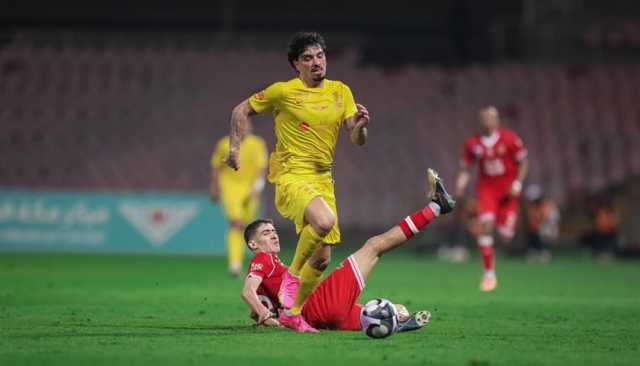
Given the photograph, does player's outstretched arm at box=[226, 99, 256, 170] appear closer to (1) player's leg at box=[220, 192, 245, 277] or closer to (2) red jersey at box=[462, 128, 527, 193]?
(2) red jersey at box=[462, 128, 527, 193]

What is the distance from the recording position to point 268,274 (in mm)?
9500

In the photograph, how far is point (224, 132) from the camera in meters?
28.4

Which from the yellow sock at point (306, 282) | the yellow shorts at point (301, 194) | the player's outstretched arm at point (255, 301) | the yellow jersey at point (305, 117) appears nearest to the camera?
the player's outstretched arm at point (255, 301)

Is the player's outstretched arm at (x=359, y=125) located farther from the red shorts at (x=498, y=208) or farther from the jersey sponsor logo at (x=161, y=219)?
the jersey sponsor logo at (x=161, y=219)

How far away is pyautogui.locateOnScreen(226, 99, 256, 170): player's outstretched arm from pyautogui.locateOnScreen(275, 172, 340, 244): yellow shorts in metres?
0.44

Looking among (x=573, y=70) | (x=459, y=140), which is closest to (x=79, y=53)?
(x=459, y=140)

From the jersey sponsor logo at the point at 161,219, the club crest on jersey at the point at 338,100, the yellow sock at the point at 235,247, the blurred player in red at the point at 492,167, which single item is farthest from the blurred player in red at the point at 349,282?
the jersey sponsor logo at the point at 161,219

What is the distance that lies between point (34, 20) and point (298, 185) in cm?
2408

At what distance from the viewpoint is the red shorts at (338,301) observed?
8.92m

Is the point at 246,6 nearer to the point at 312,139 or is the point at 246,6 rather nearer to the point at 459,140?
the point at 459,140

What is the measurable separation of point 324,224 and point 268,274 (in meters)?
0.68

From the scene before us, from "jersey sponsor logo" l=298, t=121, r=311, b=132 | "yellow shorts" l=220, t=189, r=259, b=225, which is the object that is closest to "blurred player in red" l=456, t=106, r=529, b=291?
"yellow shorts" l=220, t=189, r=259, b=225

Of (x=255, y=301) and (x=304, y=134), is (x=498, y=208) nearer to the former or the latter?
(x=304, y=134)

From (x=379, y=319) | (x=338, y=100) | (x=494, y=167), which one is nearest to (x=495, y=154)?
(x=494, y=167)
